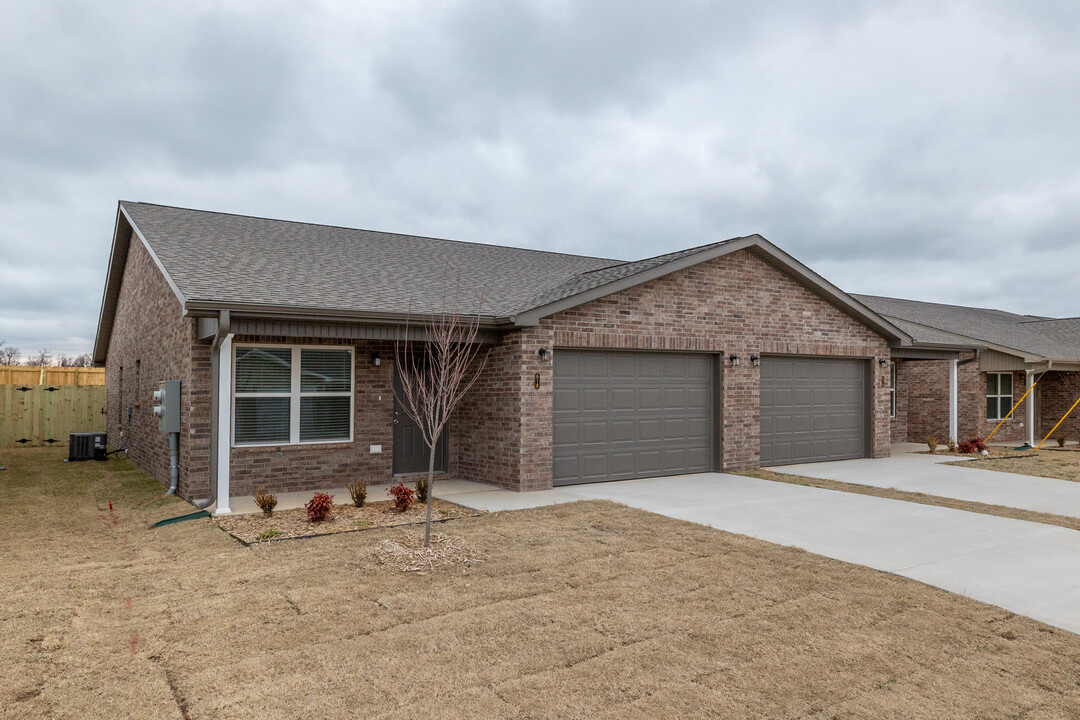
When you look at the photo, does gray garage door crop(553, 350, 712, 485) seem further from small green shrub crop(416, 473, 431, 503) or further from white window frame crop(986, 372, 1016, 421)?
white window frame crop(986, 372, 1016, 421)

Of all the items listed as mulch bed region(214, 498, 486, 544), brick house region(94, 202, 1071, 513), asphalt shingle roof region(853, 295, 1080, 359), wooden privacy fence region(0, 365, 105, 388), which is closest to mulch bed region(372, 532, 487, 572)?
mulch bed region(214, 498, 486, 544)

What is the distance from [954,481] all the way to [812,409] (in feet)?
9.92

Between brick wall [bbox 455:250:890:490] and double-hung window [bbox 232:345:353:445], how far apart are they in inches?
86.6

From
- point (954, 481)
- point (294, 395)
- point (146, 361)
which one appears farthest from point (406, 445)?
point (954, 481)

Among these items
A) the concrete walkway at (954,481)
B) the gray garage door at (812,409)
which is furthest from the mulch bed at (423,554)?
the gray garage door at (812,409)

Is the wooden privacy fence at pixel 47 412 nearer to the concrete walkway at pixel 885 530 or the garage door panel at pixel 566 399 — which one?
the concrete walkway at pixel 885 530

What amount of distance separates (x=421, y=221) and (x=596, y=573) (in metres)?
42.6

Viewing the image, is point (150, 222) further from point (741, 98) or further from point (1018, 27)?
point (1018, 27)

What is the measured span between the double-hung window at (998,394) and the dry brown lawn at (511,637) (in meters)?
17.7

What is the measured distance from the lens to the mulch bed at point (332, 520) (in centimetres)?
756

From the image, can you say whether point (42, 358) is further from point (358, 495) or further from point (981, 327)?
point (981, 327)

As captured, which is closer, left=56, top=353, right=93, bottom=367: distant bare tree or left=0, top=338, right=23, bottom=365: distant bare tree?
left=0, top=338, right=23, bottom=365: distant bare tree

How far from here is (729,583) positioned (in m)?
5.71

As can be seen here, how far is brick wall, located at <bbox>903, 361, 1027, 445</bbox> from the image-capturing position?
19.8 metres
